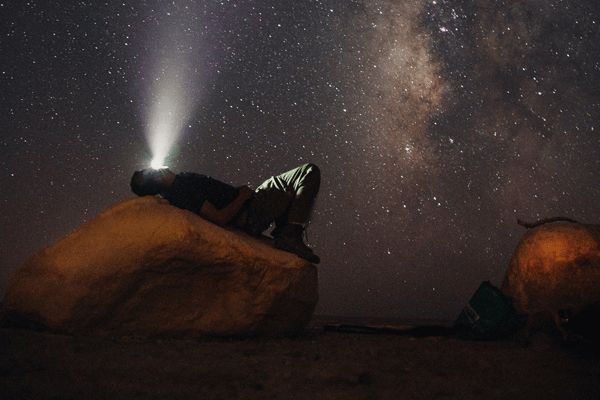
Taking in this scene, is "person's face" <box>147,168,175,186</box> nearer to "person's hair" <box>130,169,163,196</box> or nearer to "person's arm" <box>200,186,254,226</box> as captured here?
"person's hair" <box>130,169,163,196</box>

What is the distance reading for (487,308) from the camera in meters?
4.14

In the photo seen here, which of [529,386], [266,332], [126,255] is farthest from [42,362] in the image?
[529,386]

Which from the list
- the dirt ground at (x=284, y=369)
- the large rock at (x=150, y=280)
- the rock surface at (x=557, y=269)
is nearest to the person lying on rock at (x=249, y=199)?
the large rock at (x=150, y=280)

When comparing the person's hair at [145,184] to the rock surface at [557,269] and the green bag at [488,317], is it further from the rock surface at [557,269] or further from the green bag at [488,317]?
the rock surface at [557,269]

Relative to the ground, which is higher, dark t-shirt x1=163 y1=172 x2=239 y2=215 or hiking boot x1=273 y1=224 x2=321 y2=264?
dark t-shirt x1=163 y1=172 x2=239 y2=215

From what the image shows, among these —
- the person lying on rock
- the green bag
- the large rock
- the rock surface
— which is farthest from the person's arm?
the rock surface

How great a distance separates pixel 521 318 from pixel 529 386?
1851mm

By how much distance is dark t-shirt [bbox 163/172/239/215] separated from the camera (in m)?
4.11

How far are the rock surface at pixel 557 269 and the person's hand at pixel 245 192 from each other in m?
3.26

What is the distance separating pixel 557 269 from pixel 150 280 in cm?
422

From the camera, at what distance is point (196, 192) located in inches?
163

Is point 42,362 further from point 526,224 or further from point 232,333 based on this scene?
point 526,224

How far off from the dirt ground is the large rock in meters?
0.18

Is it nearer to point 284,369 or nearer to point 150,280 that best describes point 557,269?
point 284,369
